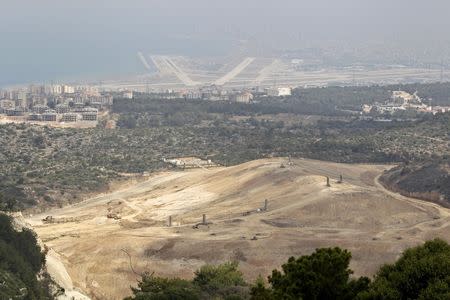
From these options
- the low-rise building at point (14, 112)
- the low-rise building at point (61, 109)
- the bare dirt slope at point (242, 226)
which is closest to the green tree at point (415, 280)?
the bare dirt slope at point (242, 226)

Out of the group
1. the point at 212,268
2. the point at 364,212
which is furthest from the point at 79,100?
the point at 212,268

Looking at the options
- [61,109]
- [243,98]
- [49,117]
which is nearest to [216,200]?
[49,117]

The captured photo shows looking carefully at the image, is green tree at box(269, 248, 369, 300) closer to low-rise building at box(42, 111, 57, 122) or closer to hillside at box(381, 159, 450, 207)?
hillside at box(381, 159, 450, 207)

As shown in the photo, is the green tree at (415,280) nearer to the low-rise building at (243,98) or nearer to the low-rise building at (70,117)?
the low-rise building at (70,117)

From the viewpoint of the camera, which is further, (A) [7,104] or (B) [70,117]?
(A) [7,104]

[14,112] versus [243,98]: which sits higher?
[243,98]

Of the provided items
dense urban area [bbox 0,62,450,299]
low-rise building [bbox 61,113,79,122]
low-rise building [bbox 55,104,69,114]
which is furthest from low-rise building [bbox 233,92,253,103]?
low-rise building [bbox 61,113,79,122]

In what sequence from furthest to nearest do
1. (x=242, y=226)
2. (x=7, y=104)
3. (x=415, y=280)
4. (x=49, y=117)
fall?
1. (x=7, y=104)
2. (x=49, y=117)
3. (x=242, y=226)
4. (x=415, y=280)

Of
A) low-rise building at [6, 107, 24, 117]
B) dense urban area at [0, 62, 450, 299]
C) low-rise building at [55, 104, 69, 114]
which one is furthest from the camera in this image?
low-rise building at [6, 107, 24, 117]

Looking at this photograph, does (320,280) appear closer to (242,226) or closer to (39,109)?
(242,226)
